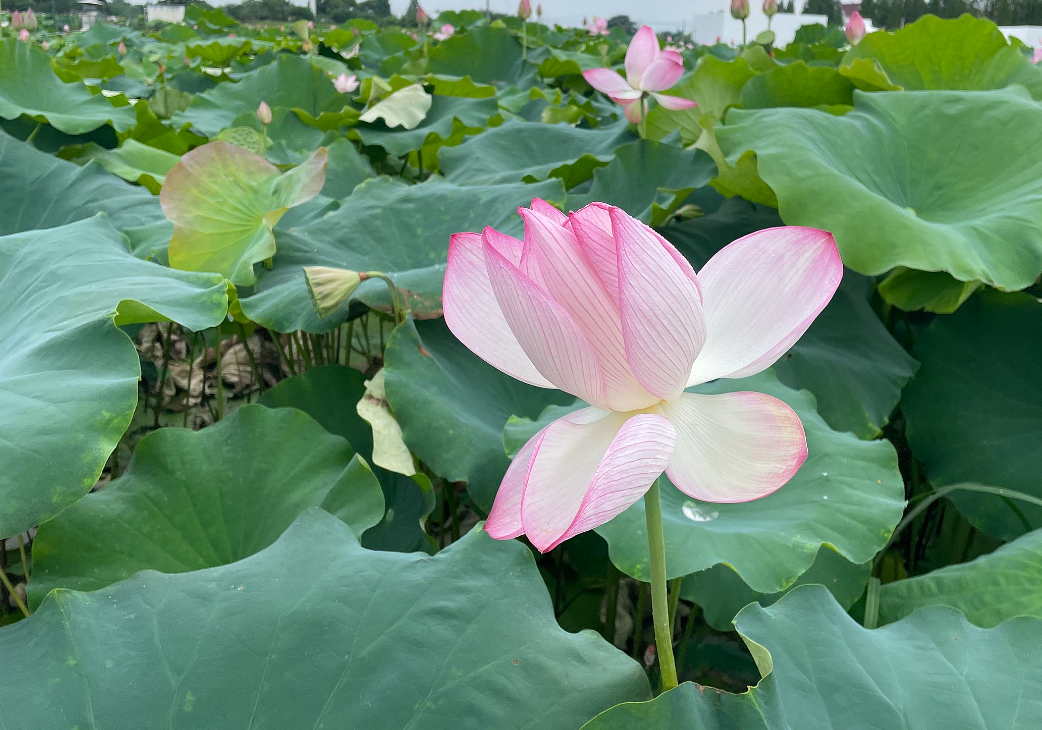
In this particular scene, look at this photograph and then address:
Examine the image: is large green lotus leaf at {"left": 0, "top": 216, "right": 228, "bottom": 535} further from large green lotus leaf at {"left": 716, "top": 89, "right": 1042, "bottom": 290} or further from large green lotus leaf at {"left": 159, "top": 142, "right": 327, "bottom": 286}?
large green lotus leaf at {"left": 716, "top": 89, "right": 1042, "bottom": 290}

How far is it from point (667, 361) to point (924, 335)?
1.20m

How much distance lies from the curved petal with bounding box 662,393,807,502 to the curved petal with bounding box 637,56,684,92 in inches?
54.1

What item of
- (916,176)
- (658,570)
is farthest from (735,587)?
(916,176)

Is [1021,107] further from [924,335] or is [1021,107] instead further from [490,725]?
[490,725]

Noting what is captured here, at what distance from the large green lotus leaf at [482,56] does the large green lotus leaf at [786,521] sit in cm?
308

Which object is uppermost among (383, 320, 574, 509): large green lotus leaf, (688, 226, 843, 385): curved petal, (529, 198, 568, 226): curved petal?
(529, 198, 568, 226): curved petal

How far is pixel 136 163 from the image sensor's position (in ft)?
6.14

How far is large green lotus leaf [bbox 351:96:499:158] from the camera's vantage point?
2.32 metres

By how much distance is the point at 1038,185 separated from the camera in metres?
1.25

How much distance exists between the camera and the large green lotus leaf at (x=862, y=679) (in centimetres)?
52

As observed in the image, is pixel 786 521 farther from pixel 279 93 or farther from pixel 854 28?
pixel 279 93

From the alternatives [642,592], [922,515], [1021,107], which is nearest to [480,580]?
[642,592]

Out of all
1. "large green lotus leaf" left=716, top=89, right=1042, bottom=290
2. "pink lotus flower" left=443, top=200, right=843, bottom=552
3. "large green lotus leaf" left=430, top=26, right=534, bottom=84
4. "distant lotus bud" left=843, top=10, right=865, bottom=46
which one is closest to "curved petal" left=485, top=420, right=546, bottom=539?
"pink lotus flower" left=443, top=200, right=843, bottom=552

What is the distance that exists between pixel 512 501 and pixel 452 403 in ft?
2.22
